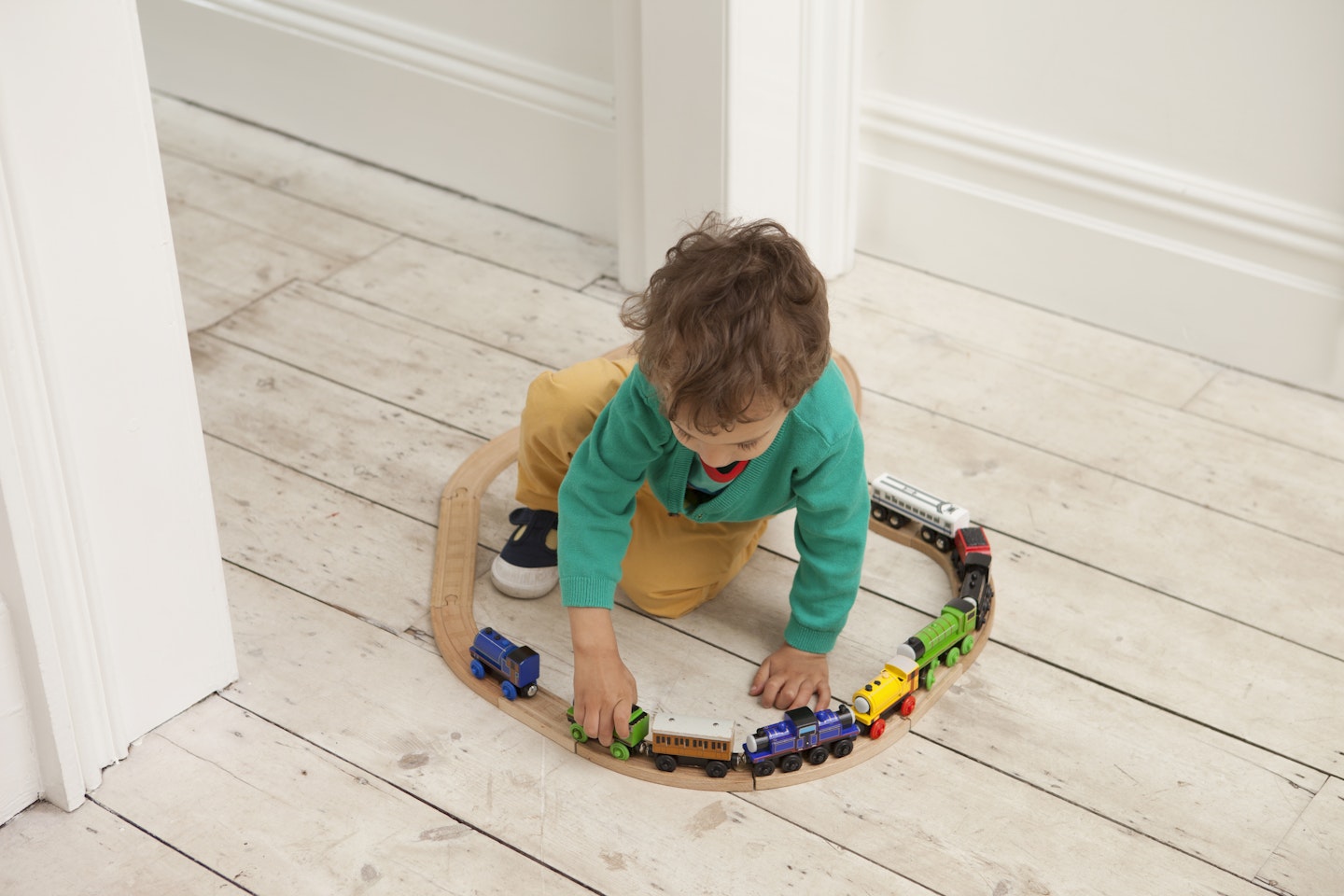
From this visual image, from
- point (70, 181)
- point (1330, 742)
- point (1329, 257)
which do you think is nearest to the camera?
point (70, 181)

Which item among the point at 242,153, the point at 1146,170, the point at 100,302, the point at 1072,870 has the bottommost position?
the point at 1072,870

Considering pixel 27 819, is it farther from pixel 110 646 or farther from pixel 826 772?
pixel 826 772

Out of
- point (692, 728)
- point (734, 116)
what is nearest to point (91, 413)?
point (692, 728)

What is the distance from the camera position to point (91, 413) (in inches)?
41.3

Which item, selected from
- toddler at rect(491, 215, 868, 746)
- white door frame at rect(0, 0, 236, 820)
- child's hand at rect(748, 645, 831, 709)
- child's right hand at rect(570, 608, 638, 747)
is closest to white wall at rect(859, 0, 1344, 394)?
toddler at rect(491, 215, 868, 746)

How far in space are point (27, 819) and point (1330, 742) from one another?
112 centimetres

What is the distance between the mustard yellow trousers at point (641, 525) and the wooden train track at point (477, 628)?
126mm

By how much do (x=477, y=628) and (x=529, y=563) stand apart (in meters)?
0.09

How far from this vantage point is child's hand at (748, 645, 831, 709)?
1259 millimetres

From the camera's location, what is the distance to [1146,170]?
173 cm

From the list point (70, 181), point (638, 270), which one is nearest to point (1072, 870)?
point (70, 181)

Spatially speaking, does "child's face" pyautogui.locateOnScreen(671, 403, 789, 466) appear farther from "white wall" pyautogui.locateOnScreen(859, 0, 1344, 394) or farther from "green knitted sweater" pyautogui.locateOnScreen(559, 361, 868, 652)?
"white wall" pyautogui.locateOnScreen(859, 0, 1344, 394)

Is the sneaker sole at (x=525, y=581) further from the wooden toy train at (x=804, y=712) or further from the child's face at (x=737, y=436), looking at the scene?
the child's face at (x=737, y=436)

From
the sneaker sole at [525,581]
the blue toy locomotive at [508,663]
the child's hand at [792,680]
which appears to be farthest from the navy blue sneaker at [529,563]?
the child's hand at [792,680]
